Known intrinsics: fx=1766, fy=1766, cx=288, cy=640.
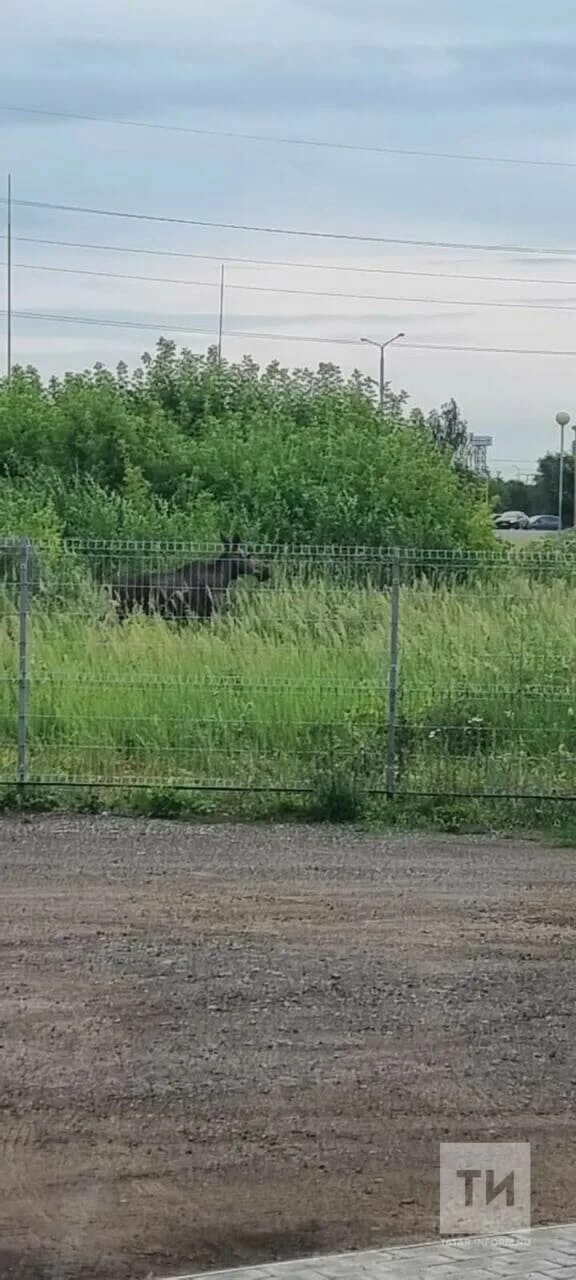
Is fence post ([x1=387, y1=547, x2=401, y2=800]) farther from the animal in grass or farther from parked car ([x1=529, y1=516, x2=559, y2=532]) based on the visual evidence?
parked car ([x1=529, y1=516, x2=559, y2=532])

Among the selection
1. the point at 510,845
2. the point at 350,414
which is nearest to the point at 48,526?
the point at 350,414

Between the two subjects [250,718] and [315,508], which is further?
[315,508]

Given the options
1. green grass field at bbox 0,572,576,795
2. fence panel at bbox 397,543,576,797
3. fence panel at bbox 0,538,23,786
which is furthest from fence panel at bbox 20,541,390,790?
fence panel at bbox 397,543,576,797

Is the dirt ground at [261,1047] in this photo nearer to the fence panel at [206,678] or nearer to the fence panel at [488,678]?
the fence panel at [488,678]

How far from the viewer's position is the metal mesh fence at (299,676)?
13.6m

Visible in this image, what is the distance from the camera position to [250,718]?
13781 mm

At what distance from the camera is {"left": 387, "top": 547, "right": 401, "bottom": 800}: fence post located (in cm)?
1343

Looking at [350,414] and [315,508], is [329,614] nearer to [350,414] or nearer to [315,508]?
[315,508]

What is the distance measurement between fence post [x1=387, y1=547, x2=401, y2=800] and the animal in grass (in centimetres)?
119

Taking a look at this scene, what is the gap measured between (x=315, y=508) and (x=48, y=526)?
17.9 feet

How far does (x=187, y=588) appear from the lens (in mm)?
14195

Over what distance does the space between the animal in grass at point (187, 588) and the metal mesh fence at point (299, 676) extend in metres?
0.02

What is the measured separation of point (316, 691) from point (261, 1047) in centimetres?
662

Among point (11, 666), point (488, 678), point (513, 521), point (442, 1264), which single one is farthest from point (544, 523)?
point (442, 1264)
